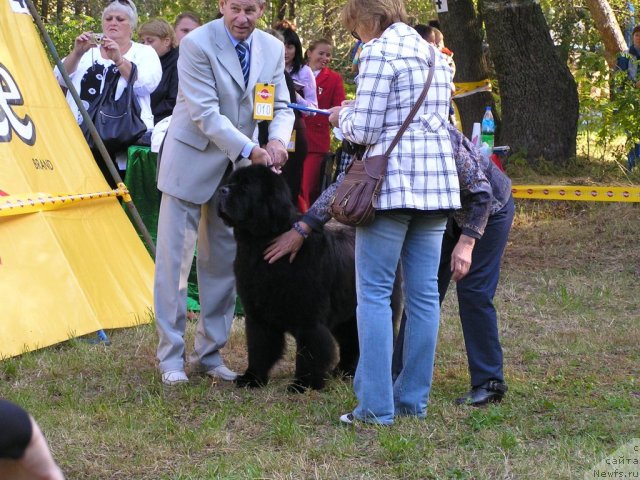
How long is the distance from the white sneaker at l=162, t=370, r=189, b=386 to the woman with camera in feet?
8.20

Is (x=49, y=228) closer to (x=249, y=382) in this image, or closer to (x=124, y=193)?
(x=124, y=193)

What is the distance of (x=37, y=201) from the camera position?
244 inches

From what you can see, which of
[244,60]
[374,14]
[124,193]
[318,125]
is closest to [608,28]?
[318,125]

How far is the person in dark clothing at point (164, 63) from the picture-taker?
7.74 meters

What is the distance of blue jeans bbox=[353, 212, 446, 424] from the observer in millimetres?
4234

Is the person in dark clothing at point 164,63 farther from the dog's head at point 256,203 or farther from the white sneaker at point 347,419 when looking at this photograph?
the white sneaker at point 347,419

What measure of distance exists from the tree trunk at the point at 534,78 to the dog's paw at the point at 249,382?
22.4 feet

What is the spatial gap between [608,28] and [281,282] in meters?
9.39

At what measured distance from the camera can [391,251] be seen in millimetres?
4227

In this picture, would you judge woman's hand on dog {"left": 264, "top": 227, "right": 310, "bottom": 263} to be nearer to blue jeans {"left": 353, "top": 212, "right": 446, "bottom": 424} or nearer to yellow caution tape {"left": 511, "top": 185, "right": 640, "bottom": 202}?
blue jeans {"left": 353, "top": 212, "right": 446, "bottom": 424}

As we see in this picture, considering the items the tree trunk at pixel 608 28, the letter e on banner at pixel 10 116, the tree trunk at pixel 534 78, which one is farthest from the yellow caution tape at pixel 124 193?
the tree trunk at pixel 608 28

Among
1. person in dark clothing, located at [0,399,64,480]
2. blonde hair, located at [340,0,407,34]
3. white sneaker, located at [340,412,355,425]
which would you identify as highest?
blonde hair, located at [340,0,407,34]

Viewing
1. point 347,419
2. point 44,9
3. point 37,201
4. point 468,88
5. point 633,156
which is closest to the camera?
point 347,419

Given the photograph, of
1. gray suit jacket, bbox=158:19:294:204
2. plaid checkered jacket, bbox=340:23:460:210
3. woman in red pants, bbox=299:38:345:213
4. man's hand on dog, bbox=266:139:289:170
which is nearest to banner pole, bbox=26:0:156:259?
gray suit jacket, bbox=158:19:294:204
